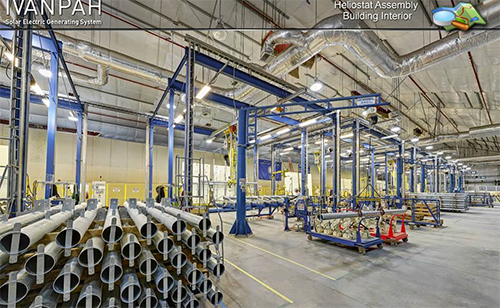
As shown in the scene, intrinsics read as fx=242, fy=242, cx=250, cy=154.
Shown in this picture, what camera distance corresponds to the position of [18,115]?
4.94 m

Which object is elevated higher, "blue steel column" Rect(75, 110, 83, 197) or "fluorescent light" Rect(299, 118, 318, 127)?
"fluorescent light" Rect(299, 118, 318, 127)

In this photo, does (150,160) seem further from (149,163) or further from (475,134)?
(475,134)

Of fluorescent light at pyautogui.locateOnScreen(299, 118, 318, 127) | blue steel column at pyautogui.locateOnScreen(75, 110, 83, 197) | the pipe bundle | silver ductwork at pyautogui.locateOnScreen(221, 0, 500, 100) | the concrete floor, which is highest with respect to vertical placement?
silver ductwork at pyautogui.locateOnScreen(221, 0, 500, 100)

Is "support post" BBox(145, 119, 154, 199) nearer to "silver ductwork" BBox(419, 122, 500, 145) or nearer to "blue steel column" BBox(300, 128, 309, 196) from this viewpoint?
"blue steel column" BBox(300, 128, 309, 196)

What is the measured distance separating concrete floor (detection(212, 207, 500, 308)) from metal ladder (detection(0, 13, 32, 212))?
4467 mm

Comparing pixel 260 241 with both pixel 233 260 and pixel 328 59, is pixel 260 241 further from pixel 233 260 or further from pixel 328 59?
pixel 328 59

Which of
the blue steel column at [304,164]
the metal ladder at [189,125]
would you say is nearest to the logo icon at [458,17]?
the metal ladder at [189,125]

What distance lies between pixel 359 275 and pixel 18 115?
299 inches

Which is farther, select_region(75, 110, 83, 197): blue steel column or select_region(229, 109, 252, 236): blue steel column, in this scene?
select_region(75, 110, 83, 197): blue steel column

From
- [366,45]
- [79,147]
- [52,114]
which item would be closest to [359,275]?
[366,45]

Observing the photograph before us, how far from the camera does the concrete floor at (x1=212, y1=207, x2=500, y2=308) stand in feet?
12.5

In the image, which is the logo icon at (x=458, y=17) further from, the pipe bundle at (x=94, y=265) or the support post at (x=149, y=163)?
the support post at (x=149, y=163)

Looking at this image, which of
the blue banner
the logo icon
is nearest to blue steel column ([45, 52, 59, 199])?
the logo icon

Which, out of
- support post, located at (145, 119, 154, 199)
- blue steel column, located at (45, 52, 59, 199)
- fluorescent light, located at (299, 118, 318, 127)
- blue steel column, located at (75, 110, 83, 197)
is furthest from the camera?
support post, located at (145, 119, 154, 199)
